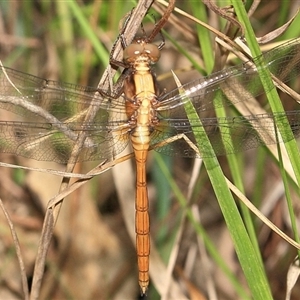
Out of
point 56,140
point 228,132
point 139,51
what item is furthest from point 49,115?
point 228,132

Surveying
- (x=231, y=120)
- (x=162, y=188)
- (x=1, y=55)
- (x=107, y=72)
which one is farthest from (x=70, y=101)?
(x=1, y=55)

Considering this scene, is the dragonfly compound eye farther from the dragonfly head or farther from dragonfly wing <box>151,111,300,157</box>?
dragonfly wing <box>151,111,300,157</box>

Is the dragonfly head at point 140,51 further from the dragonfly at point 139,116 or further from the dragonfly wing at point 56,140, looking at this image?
the dragonfly wing at point 56,140

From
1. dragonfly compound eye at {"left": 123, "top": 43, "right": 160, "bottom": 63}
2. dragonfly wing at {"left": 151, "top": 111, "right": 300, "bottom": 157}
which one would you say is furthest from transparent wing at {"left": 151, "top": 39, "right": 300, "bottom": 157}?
dragonfly compound eye at {"left": 123, "top": 43, "right": 160, "bottom": 63}

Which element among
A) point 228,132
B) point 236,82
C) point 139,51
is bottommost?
point 228,132

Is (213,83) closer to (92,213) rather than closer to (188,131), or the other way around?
(188,131)

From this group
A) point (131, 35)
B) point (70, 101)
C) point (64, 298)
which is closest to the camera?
point (131, 35)

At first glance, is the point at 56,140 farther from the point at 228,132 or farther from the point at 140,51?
the point at 228,132
